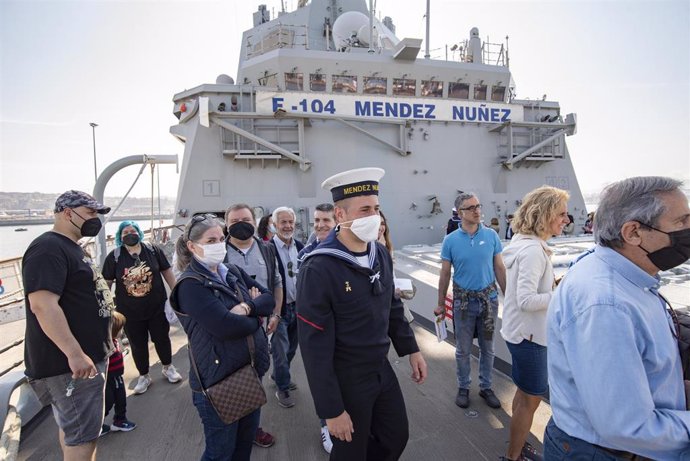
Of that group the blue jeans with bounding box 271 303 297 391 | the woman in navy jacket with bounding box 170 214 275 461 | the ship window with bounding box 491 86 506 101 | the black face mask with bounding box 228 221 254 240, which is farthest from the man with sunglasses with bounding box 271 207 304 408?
the ship window with bounding box 491 86 506 101

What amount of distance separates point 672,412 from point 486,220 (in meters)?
9.13

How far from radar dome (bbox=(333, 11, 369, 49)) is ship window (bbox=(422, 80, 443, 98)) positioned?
2.83 meters

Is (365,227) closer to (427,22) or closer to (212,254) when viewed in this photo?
(212,254)

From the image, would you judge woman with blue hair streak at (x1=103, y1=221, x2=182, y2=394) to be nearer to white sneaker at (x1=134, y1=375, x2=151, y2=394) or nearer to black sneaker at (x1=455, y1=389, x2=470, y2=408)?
white sneaker at (x1=134, y1=375, x2=151, y2=394)

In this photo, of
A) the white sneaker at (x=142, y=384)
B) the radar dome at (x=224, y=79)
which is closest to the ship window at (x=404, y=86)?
the radar dome at (x=224, y=79)

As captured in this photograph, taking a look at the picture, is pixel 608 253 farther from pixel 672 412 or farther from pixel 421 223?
pixel 421 223

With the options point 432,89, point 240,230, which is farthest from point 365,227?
point 432,89

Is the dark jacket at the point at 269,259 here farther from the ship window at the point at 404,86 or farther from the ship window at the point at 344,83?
the ship window at the point at 404,86

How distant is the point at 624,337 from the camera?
1.02 m

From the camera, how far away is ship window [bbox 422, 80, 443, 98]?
9273mm

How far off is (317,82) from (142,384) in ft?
24.9

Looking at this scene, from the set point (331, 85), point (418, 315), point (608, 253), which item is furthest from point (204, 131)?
point (608, 253)

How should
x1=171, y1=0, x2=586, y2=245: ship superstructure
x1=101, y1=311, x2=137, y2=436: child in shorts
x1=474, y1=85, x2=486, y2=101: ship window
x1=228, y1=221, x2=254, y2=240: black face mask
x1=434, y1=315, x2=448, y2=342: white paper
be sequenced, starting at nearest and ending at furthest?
1. x1=101, y1=311, x2=137, y2=436: child in shorts
2. x1=228, y1=221, x2=254, y2=240: black face mask
3. x1=434, y1=315, x2=448, y2=342: white paper
4. x1=171, y1=0, x2=586, y2=245: ship superstructure
5. x1=474, y1=85, x2=486, y2=101: ship window

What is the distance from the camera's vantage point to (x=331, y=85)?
28.7 ft
